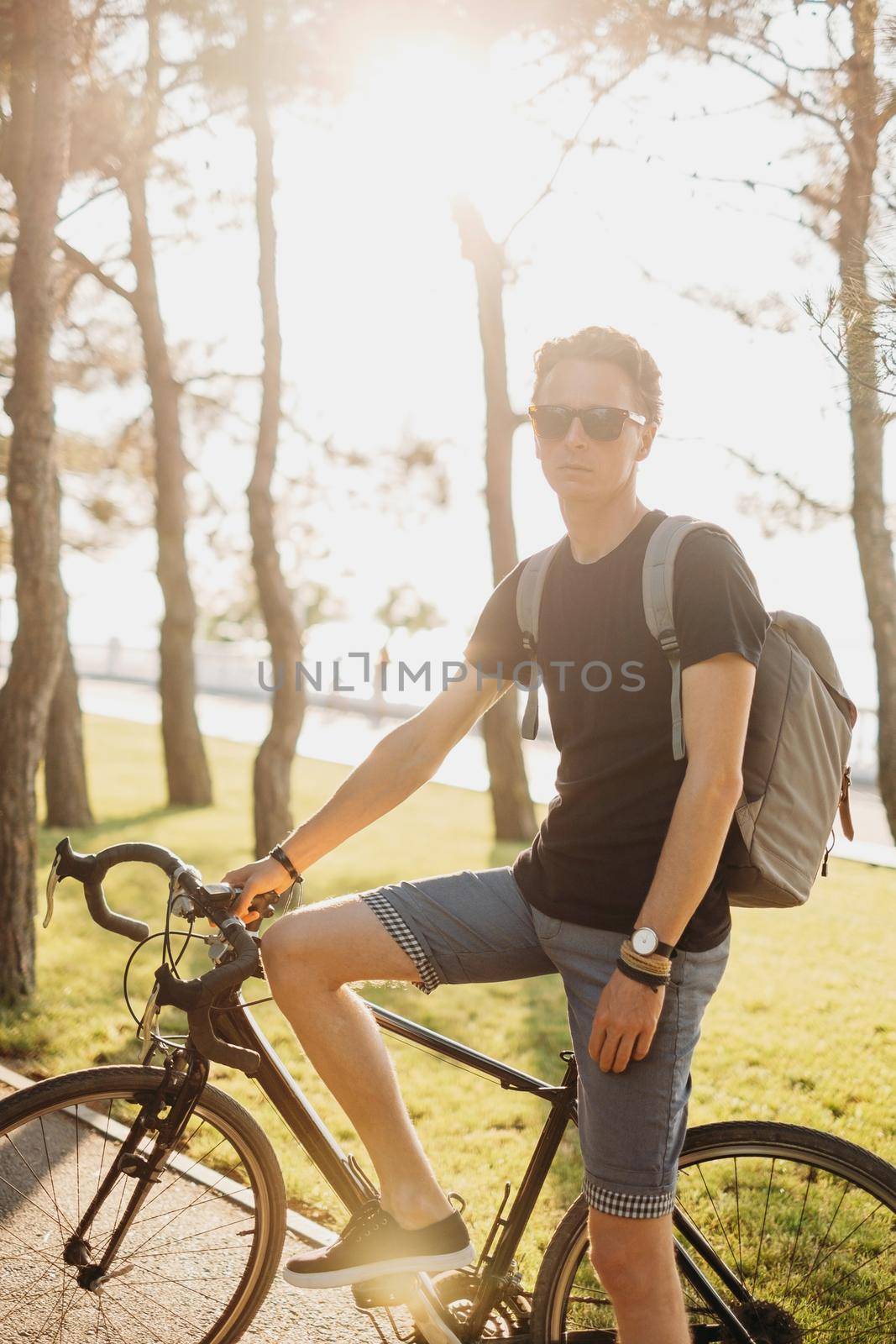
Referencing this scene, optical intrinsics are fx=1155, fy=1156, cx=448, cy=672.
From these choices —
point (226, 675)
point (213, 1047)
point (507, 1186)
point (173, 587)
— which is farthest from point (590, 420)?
point (226, 675)

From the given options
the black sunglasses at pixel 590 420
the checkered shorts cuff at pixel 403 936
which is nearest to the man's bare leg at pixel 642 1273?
the checkered shorts cuff at pixel 403 936

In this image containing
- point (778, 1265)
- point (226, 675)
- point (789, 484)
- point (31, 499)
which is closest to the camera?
point (778, 1265)

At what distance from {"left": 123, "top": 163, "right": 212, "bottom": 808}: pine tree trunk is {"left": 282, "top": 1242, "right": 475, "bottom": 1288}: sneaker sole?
1131cm

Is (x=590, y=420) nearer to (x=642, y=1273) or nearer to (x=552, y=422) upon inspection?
(x=552, y=422)

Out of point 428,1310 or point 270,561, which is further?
point 270,561

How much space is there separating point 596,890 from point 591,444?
2.88 feet

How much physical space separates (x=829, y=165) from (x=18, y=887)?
5.39 m

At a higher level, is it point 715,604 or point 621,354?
point 621,354

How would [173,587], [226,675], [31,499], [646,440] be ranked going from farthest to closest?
[226,675] < [173,587] < [31,499] < [646,440]

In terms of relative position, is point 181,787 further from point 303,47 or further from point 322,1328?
point 322,1328

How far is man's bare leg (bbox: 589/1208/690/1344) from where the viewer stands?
6.73 ft

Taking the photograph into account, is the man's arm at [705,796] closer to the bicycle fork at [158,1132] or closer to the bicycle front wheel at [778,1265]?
the bicycle front wheel at [778,1265]

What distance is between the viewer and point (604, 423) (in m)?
2.31

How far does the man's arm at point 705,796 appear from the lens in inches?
77.4
